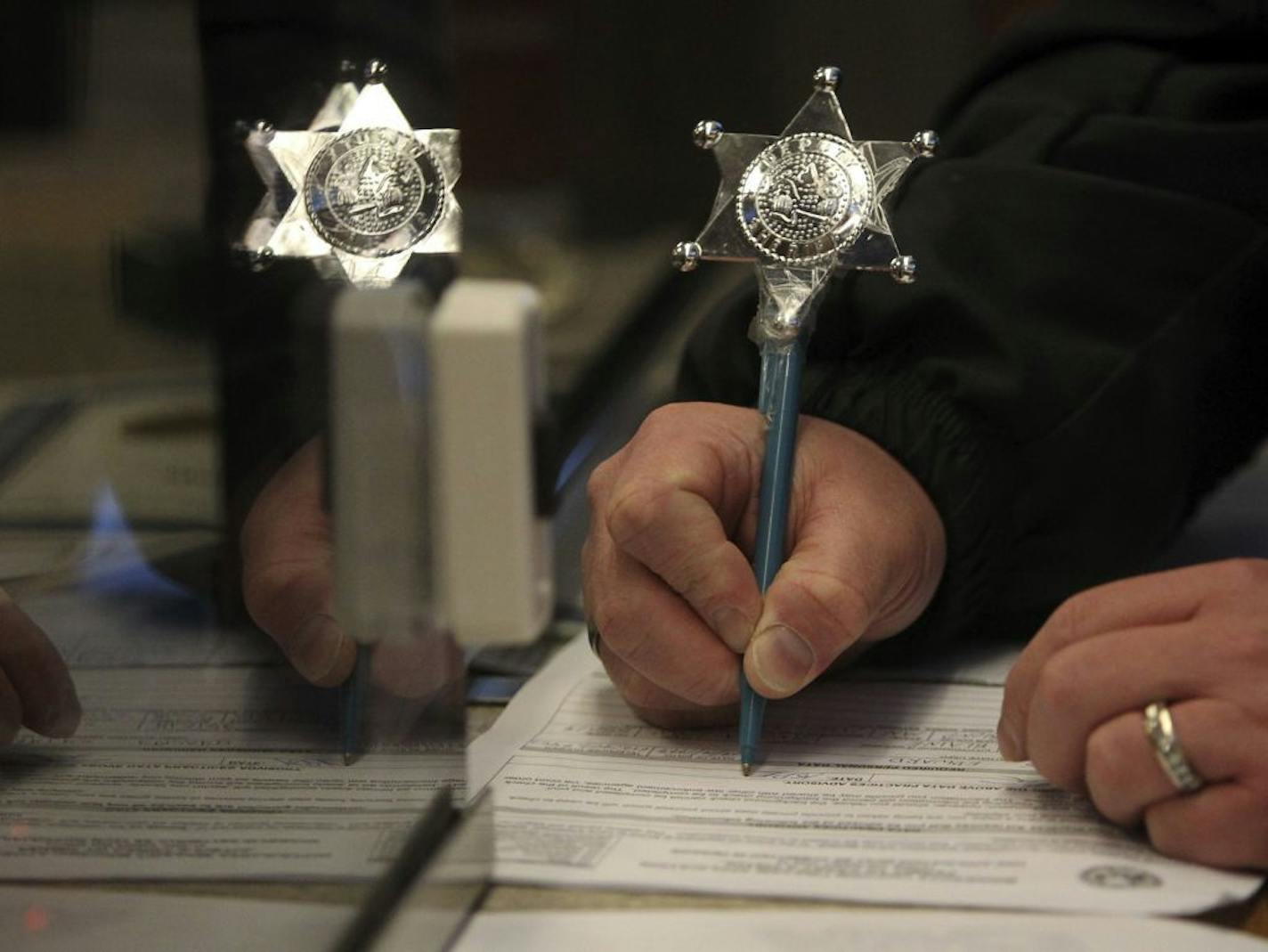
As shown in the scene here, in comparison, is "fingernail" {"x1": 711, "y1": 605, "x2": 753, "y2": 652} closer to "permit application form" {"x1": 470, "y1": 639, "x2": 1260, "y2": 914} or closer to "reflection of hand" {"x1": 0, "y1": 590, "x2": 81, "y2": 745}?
"permit application form" {"x1": 470, "y1": 639, "x2": 1260, "y2": 914}

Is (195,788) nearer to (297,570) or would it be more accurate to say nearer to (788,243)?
(297,570)

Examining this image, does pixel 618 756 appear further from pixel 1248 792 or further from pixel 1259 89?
pixel 1259 89

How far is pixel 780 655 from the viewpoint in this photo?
0.42m

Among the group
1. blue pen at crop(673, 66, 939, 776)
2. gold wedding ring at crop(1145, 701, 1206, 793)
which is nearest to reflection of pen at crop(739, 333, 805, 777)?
blue pen at crop(673, 66, 939, 776)

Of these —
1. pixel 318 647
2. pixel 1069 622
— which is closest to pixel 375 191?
pixel 318 647

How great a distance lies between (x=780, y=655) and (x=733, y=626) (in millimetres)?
15

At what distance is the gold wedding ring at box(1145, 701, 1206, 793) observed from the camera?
356 millimetres

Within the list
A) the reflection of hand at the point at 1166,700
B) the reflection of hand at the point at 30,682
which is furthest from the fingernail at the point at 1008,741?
the reflection of hand at the point at 30,682

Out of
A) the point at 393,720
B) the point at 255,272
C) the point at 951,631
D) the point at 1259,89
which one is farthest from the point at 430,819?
the point at 1259,89

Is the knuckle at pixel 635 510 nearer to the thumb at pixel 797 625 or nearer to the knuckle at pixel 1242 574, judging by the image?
the thumb at pixel 797 625

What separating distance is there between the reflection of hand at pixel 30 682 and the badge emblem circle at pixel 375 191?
11 cm

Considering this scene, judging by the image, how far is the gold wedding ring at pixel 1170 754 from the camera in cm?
36

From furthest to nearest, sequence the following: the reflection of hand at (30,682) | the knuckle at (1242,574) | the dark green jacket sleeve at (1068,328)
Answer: the dark green jacket sleeve at (1068,328), the knuckle at (1242,574), the reflection of hand at (30,682)

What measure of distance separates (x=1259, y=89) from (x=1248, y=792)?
349 mm
